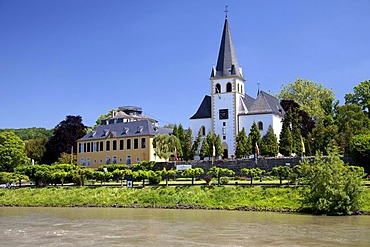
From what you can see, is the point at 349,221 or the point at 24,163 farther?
the point at 24,163

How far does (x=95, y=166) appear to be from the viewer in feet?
236

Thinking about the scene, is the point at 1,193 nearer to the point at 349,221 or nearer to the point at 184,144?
the point at 184,144

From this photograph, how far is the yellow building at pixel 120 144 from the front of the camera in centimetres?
6731

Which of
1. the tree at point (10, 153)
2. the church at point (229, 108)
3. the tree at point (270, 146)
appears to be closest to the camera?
the tree at point (10, 153)

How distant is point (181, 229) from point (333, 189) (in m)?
12.8

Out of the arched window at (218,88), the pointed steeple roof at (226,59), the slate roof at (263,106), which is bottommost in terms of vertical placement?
the slate roof at (263,106)

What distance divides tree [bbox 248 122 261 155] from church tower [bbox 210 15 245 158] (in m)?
3.68

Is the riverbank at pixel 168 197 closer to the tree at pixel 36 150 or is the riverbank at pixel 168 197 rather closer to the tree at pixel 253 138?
the tree at pixel 253 138

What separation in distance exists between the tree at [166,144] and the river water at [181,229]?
27337 mm

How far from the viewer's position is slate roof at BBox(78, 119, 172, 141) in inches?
2687

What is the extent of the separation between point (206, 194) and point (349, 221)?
1465 centimetres

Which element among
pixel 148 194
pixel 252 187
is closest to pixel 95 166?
pixel 148 194

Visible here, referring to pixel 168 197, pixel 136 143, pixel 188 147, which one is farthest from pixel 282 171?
pixel 136 143

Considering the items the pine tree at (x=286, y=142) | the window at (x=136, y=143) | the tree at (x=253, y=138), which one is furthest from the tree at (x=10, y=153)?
the pine tree at (x=286, y=142)
